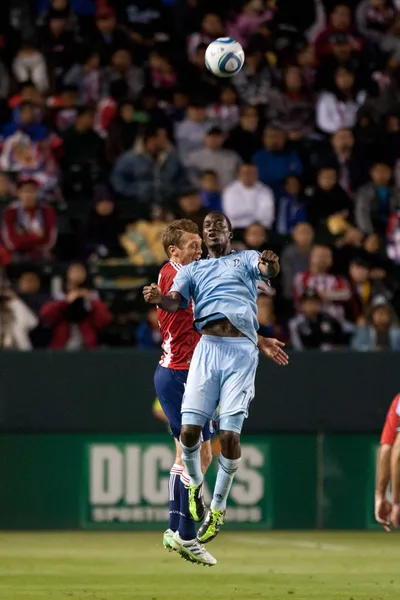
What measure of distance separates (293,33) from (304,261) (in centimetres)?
526

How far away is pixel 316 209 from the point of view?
18516 mm

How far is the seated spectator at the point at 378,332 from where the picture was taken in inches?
626

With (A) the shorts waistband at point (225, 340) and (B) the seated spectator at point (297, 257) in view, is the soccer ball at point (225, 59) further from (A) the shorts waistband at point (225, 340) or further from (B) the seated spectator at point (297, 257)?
(B) the seated spectator at point (297, 257)

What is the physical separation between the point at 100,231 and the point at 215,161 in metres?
1.92

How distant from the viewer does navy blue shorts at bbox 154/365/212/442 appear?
1071 cm

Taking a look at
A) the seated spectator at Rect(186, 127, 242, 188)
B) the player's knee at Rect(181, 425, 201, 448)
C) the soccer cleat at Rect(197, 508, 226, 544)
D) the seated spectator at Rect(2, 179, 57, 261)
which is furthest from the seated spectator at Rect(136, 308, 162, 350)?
the soccer cleat at Rect(197, 508, 226, 544)

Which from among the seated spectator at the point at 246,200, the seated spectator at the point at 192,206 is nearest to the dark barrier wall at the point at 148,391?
the seated spectator at the point at 192,206

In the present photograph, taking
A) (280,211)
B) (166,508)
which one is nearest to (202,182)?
(280,211)

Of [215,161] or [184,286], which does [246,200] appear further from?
[184,286]

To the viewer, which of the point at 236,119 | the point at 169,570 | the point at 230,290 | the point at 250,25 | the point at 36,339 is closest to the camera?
the point at 230,290

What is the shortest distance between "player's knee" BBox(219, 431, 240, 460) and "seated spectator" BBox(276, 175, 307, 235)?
8.41 m

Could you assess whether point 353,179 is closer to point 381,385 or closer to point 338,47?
point 338,47

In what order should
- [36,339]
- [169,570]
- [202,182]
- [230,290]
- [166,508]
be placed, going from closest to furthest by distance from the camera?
[230,290]
[169,570]
[166,508]
[36,339]
[202,182]

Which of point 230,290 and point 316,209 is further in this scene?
point 316,209
